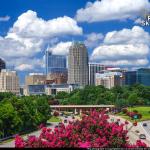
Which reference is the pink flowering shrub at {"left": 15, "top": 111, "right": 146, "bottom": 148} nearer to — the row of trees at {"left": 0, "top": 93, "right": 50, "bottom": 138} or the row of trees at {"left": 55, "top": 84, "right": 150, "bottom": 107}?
the row of trees at {"left": 0, "top": 93, "right": 50, "bottom": 138}

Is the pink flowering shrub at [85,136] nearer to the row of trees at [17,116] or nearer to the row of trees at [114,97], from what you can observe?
the row of trees at [17,116]

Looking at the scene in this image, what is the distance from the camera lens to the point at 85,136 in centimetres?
2769

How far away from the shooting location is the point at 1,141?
66188 millimetres

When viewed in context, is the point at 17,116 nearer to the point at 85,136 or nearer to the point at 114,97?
the point at 85,136

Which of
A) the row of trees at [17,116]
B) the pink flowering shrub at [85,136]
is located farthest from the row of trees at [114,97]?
the pink flowering shrub at [85,136]

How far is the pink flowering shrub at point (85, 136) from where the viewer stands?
22.4 m

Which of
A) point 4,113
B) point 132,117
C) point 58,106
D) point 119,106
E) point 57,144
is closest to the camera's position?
point 57,144

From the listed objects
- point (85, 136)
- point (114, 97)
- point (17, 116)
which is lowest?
point (17, 116)

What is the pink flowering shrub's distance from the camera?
22388 millimetres

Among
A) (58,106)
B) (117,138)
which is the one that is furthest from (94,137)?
(58,106)

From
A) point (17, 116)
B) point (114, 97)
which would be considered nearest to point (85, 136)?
point (17, 116)

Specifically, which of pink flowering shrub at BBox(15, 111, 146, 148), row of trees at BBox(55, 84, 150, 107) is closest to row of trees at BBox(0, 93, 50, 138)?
pink flowering shrub at BBox(15, 111, 146, 148)

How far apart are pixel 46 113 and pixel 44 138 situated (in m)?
85.1

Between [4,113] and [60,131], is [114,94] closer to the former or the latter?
[4,113]
